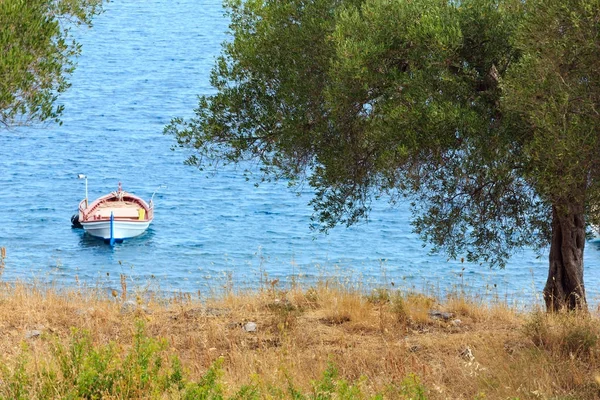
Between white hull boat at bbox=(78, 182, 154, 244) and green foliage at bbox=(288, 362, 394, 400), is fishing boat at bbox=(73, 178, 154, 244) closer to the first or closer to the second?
white hull boat at bbox=(78, 182, 154, 244)

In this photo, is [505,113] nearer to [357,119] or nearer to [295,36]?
[357,119]

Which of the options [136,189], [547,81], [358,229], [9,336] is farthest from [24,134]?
[547,81]

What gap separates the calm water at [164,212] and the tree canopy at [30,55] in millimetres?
24059

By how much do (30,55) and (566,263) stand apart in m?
9.58

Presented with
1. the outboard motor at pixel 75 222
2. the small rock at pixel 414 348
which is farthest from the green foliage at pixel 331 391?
the outboard motor at pixel 75 222

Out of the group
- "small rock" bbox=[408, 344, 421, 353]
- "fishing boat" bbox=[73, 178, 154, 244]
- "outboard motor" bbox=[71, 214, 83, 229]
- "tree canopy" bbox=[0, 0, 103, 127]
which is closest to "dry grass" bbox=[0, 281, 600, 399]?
"small rock" bbox=[408, 344, 421, 353]

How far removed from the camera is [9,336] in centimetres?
1345

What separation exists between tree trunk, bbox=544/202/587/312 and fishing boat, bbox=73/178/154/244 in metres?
45.2

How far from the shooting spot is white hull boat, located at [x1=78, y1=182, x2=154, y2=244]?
57.2m

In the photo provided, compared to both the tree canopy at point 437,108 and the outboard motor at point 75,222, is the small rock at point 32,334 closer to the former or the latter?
the tree canopy at point 437,108

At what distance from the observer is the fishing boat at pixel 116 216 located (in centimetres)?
5719

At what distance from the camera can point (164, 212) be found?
204 ft

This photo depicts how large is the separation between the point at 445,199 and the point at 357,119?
213cm

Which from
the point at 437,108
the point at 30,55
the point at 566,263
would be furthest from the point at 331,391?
the point at 566,263
